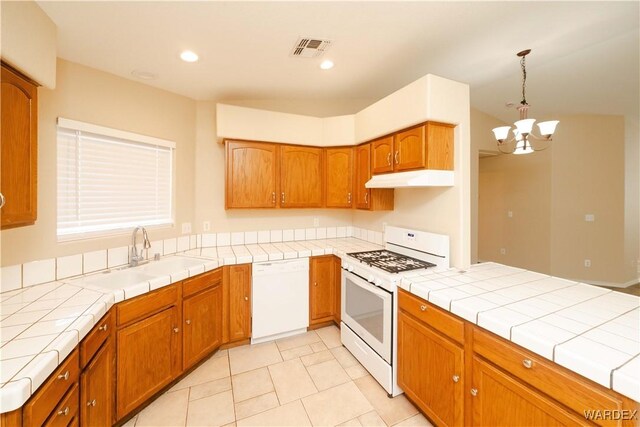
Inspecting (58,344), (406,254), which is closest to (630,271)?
(406,254)

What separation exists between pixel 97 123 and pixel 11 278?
1198 mm

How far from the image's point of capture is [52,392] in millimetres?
993

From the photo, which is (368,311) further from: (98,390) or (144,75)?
(144,75)

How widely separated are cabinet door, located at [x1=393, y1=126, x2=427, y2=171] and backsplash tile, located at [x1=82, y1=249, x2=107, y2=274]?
2.53 metres

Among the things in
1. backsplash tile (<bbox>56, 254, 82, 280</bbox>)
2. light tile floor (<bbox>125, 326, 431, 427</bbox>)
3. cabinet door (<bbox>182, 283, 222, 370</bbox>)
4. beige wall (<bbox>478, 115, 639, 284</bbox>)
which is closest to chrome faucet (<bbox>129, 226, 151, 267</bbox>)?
backsplash tile (<bbox>56, 254, 82, 280</bbox>)

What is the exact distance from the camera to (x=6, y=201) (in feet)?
4.00

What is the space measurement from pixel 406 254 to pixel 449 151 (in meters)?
1.02

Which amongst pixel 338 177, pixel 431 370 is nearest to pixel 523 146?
pixel 338 177

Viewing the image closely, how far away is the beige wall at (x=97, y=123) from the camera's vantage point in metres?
1.70

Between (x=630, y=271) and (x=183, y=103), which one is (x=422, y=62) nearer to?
(x=183, y=103)

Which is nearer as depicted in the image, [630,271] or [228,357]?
[228,357]

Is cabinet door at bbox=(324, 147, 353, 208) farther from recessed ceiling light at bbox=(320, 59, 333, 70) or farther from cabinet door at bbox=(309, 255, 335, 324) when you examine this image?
recessed ceiling light at bbox=(320, 59, 333, 70)

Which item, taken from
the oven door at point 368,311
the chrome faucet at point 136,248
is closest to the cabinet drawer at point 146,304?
the chrome faucet at point 136,248

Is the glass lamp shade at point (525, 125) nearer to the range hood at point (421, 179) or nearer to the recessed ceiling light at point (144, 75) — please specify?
the range hood at point (421, 179)
